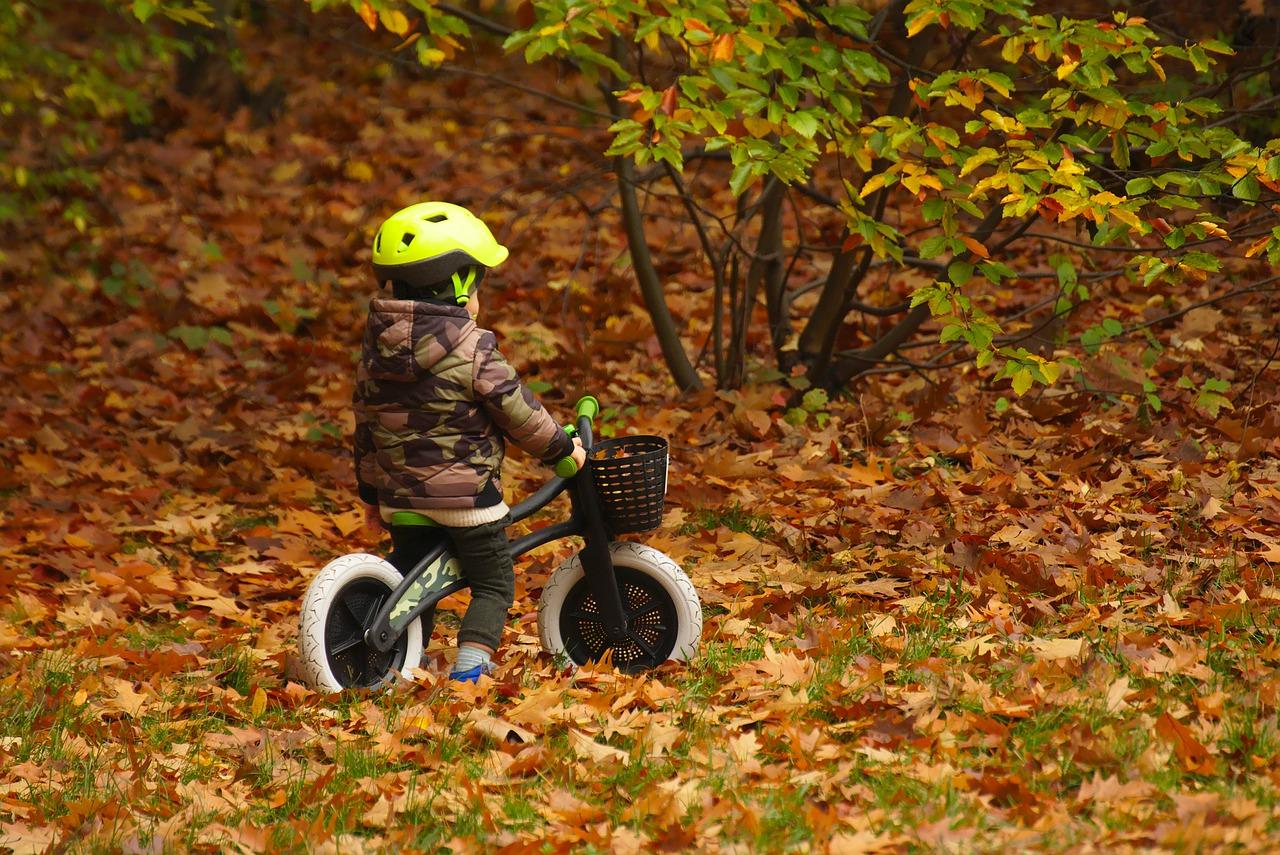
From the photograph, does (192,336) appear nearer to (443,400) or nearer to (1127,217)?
(443,400)

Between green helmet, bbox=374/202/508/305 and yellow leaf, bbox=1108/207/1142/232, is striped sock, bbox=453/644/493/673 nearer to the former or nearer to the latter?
green helmet, bbox=374/202/508/305

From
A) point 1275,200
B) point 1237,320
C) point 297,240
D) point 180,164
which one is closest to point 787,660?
point 1275,200

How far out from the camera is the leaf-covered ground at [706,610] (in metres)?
3.35

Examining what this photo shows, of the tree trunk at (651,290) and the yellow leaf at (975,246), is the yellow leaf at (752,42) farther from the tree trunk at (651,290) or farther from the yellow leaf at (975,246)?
the tree trunk at (651,290)

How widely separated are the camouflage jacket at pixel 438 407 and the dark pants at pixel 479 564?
0.15m

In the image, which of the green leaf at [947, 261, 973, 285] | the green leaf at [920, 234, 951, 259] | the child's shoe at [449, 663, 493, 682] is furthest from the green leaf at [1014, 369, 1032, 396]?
the child's shoe at [449, 663, 493, 682]

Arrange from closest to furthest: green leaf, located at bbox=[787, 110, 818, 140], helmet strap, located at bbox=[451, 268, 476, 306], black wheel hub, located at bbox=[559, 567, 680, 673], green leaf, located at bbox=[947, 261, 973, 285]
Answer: helmet strap, located at bbox=[451, 268, 476, 306], black wheel hub, located at bbox=[559, 567, 680, 673], green leaf, located at bbox=[787, 110, 818, 140], green leaf, located at bbox=[947, 261, 973, 285]

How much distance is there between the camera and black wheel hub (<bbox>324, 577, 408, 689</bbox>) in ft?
14.3

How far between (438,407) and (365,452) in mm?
373

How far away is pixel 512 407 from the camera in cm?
425

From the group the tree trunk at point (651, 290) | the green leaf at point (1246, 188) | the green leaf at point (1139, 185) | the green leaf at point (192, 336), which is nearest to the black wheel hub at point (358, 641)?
the green leaf at point (1139, 185)

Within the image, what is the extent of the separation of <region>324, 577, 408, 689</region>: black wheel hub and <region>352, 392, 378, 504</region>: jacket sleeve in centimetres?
30

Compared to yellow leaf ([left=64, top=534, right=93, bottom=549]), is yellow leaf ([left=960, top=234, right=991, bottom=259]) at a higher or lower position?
higher

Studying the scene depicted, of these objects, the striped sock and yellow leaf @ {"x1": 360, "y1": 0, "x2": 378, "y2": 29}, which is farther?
yellow leaf @ {"x1": 360, "y1": 0, "x2": 378, "y2": 29}
